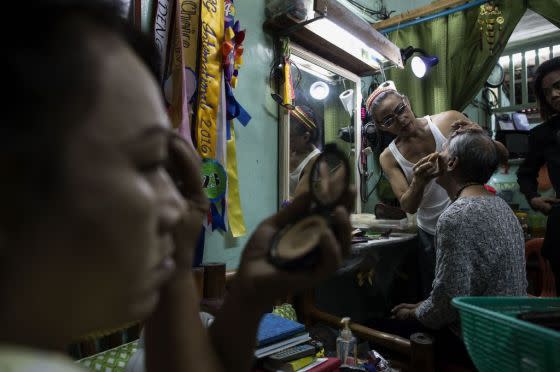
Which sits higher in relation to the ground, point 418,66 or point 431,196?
point 418,66

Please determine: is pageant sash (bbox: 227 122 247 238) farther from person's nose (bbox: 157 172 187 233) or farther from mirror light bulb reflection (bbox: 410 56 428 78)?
mirror light bulb reflection (bbox: 410 56 428 78)

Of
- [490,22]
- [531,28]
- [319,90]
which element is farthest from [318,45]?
[531,28]

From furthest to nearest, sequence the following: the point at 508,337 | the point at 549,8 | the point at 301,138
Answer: the point at 549,8 < the point at 301,138 < the point at 508,337

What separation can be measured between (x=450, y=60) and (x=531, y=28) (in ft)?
6.09

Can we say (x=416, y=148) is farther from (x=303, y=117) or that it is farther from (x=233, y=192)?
(x=233, y=192)

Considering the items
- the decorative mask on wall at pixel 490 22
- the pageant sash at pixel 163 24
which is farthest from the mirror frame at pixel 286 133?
the decorative mask on wall at pixel 490 22

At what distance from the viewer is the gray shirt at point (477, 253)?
56.7 inches

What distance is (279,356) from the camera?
4.05 ft

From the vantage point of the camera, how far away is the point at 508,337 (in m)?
0.65

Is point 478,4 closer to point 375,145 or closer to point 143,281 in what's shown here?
point 375,145

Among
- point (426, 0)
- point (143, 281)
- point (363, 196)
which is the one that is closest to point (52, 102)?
point (143, 281)

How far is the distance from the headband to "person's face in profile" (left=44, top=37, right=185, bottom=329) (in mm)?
1827

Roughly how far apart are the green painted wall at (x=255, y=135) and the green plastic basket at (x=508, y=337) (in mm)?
1197

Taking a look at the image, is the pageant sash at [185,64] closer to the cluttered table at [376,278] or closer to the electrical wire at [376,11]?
the cluttered table at [376,278]
